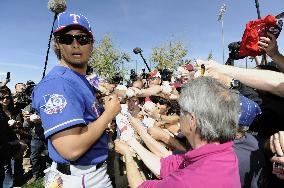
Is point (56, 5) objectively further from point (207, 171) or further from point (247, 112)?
point (207, 171)

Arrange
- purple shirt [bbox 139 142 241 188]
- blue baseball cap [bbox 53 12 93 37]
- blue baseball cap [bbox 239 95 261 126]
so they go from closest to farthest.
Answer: purple shirt [bbox 139 142 241 188], blue baseball cap [bbox 53 12 93 37], blue baseball cap [bbox 239 95 261 126]

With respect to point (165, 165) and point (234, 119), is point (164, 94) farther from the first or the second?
point (234, 119)

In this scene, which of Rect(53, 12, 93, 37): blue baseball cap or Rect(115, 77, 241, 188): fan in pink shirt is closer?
Rect(115, 77, 241, 188): fan in pink shirt

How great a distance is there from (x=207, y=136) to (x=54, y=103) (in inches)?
39.8

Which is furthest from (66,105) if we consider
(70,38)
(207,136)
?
(207,136)

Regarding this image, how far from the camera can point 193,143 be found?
2166 millimetres

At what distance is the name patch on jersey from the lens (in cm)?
214

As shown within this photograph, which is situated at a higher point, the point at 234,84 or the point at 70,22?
the point at 70,22

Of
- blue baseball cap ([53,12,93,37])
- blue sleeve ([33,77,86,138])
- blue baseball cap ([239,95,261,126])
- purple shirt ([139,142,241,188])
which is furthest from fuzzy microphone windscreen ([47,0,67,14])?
purple shirt ([139,142,241,188])

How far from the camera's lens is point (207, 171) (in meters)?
1.87

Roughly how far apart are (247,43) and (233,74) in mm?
465

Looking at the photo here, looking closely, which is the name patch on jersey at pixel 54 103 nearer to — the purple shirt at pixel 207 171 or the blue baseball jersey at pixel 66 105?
the blue baseball jersey at pixel 66 105

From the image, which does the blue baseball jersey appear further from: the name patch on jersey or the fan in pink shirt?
the fan in pink shirt

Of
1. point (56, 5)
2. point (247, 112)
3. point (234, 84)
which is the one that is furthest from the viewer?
point (56, 5)
